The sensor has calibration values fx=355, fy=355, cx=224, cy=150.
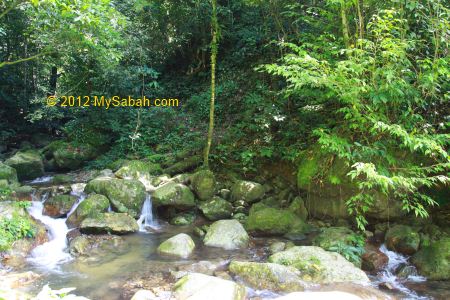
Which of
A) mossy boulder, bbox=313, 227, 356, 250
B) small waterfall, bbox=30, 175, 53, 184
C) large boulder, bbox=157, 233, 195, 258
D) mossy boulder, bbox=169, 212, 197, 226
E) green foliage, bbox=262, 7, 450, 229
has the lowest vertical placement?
large boulder, bbox=157, 233, 195, 258

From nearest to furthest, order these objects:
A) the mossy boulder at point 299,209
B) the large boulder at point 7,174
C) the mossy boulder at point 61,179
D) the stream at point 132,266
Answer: the stream at point 132,266, the mossy boulder at point 299,209, the large boulder at point 7,174, the mossy boulder at point 61,179

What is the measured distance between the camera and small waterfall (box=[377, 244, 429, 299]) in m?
5.54

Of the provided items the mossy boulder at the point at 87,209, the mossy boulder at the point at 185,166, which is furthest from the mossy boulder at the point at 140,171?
the mossy boulder at the point at 87,209

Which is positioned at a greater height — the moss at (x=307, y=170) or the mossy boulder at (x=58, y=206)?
the moss at (x=307, y=170)

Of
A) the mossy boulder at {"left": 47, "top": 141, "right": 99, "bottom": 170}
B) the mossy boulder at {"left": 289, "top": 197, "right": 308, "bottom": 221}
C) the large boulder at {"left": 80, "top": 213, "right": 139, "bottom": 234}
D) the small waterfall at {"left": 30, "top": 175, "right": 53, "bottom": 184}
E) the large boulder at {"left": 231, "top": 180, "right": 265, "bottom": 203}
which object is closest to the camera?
the large boulder at {"left": 80, "top": 213, "right": 139, "bottom": 234}

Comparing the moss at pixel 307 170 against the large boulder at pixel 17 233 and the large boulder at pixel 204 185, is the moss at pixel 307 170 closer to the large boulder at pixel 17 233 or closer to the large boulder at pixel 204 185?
the large boulder at pixel 204 185

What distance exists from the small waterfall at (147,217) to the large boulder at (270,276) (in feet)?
10.8

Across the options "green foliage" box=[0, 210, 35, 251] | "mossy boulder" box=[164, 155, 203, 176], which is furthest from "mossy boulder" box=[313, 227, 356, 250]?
"green foliage" box=[0, 210, 35, 251]

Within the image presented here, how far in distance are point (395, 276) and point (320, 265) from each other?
1488 mm

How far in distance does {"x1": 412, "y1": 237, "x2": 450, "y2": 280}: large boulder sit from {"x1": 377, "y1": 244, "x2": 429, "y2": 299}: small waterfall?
0.16 meters

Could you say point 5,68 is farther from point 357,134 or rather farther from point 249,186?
point 357,134

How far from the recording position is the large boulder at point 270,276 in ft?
17.0

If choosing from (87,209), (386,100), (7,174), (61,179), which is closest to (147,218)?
(87,209)

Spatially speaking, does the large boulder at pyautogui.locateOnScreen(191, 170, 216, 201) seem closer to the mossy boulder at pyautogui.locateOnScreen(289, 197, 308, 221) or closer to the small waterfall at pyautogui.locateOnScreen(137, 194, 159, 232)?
the small waterfall at pyautogui.locateOnScreen(137, 194, 159, 232)
